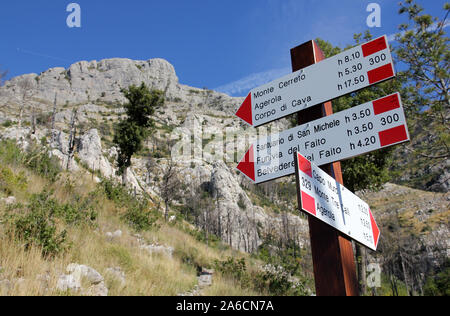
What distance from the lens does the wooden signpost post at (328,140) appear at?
204cm

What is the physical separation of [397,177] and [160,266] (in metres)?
11.3

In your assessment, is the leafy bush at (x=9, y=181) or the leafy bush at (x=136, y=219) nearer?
the leafy bush at (x=9, y=181)

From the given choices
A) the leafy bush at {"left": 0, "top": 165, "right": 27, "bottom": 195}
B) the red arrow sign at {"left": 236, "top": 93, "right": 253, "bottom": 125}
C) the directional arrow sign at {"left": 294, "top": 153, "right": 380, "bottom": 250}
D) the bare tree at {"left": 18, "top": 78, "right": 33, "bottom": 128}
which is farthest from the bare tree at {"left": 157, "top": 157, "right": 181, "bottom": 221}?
the directional arrow sign at {"left": 294, "top": 153, "right": 380, "bottom": 250}

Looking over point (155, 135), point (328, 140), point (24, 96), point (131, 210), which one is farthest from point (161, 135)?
point (328, 140)

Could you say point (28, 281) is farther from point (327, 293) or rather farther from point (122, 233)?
point (122, 233)

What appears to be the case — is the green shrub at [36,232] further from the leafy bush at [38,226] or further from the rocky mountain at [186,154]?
the rocky mountain at [186,154]

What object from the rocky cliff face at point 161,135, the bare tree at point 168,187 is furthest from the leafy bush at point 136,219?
the bare tree at point 168,187

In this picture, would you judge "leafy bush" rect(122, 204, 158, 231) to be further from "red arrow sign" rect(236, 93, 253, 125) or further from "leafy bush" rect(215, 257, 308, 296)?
"red arrow sign" rect(236, 93, 253, 125)

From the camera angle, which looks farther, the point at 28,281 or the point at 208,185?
the point at 208,185

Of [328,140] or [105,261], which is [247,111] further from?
[105,261]

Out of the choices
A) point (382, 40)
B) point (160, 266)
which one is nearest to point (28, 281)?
point (160, 266)

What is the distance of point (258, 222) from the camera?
44469mm

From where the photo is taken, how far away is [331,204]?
6.87 feet

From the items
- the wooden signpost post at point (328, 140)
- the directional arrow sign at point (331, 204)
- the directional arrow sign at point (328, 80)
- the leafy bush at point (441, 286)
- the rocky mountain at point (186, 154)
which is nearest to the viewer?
the directional arrow sign at point (331, 204)
